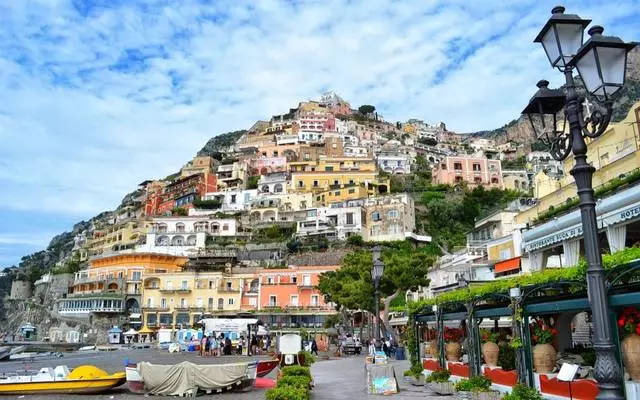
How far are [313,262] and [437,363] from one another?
43974mm

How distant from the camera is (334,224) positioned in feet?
228

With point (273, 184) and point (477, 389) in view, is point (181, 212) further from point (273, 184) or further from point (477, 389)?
point (477, 389)

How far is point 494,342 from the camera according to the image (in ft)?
39.2

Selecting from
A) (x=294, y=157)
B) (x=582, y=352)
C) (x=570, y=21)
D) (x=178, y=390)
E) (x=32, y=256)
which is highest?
(x=294, y=157)

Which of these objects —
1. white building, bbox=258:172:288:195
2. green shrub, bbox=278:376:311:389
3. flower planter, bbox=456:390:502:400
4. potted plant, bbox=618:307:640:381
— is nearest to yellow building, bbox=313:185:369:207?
white building, bbox=258:172:288:195

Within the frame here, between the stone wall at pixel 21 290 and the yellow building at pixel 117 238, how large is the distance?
61.6ft

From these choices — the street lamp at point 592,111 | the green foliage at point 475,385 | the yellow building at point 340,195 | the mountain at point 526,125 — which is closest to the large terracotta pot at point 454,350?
the green foliage at point 475,385

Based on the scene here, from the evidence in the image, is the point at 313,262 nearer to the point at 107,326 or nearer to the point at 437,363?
the point at 107,326

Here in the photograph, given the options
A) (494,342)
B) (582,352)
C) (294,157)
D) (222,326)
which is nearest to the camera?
(582,352)

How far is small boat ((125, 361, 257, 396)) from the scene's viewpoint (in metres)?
16.9

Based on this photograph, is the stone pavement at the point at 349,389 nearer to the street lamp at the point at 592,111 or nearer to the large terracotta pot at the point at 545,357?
the large terracotta pot at the point at 545,357

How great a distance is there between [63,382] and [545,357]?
51.6ft

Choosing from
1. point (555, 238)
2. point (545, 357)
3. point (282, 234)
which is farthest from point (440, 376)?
point (282, 234)

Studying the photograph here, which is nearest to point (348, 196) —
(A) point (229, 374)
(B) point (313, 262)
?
(B) point (313, 262)
